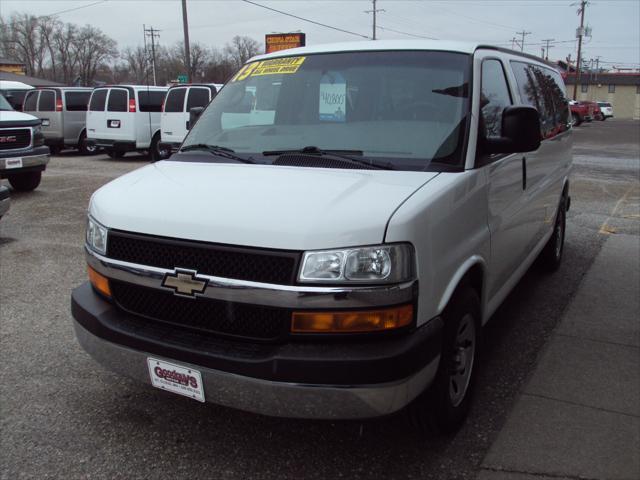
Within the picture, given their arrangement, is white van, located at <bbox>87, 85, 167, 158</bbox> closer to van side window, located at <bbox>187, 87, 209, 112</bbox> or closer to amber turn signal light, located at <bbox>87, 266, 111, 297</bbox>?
van side window, located at <bbox>187, 87, 209, 112</bbox>

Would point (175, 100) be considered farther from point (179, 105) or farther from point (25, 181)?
point (25, 181)

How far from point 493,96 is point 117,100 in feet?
48.6

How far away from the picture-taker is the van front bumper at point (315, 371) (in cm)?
230

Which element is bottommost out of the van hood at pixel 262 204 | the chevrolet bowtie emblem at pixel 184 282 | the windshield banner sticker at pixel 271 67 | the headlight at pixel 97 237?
the chevrolet bowtie emblem at pixel 184 282

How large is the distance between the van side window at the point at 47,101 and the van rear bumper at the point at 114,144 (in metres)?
2.42

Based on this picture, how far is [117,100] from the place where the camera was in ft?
54.0

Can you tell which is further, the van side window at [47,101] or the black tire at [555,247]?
the van side window at [47,101]

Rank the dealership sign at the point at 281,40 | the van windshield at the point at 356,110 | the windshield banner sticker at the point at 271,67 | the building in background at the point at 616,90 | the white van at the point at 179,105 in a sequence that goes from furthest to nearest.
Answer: the building in background at the point at 616,90
the dealership sign at the point at 281,40
the white van at the point at 179,105
the windshield banner sticker at the point at 271,67
the van windshield at the point at 356,110

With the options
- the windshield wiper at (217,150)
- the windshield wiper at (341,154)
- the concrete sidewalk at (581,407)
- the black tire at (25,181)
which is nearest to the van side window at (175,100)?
the black tire at (25,181)

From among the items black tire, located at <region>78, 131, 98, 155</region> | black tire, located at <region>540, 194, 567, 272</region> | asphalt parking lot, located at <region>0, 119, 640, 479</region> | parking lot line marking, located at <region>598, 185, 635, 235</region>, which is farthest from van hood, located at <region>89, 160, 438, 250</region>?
black tire, located at <region>78, 131, 98, 155</region>

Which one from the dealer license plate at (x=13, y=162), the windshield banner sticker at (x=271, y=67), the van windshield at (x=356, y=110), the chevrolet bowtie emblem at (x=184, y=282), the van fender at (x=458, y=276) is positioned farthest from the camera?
the dealer license plate at (x=13, y=162)

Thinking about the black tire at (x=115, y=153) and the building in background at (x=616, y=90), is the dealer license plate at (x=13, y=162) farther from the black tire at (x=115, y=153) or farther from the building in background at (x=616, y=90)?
the building in background at (x=616, y=90)

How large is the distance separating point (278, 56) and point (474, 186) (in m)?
1.80

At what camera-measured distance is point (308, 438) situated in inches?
120
